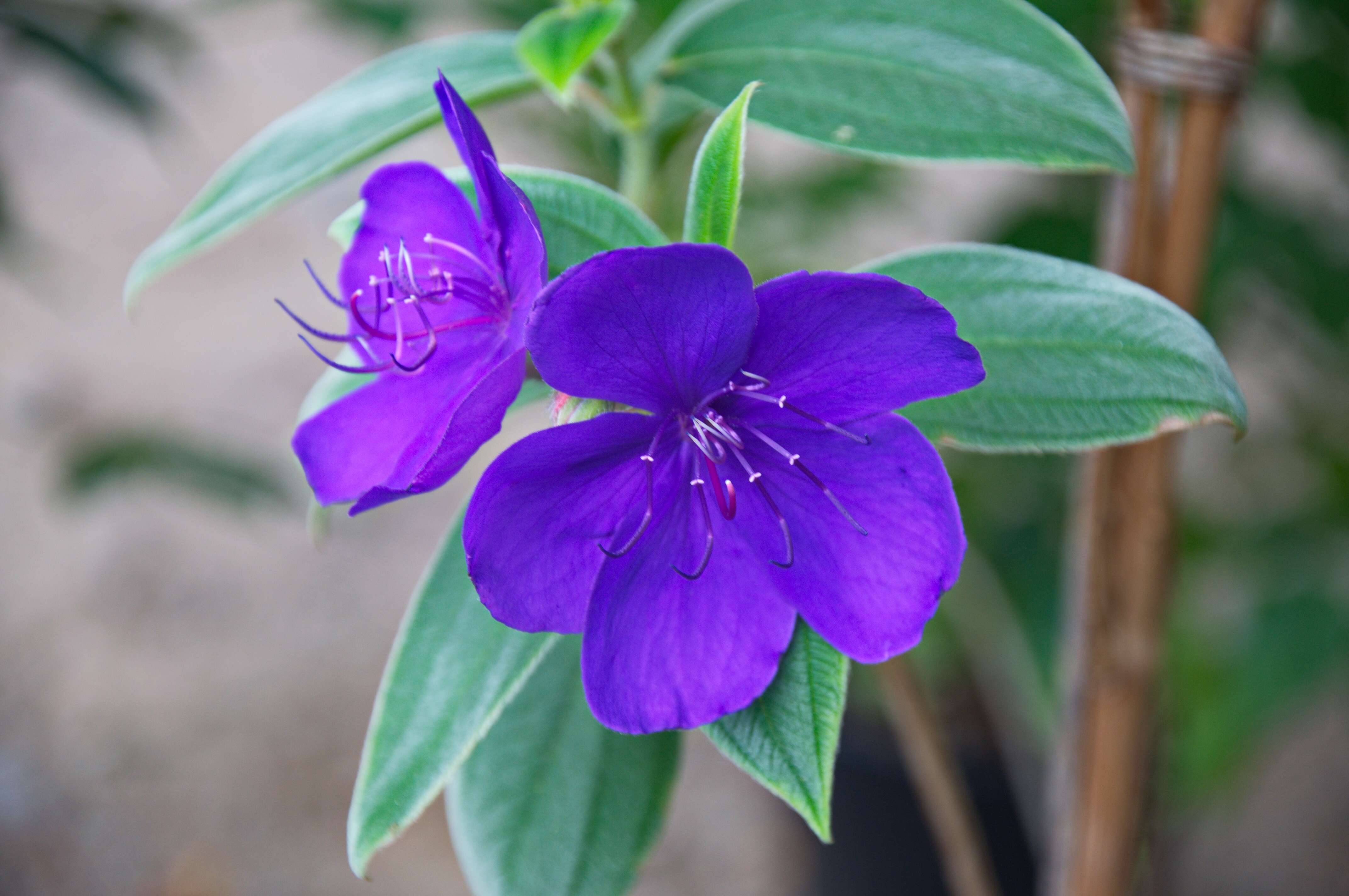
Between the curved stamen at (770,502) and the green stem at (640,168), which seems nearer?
the curved stamen at (770,502)

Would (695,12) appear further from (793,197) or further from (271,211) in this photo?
(793,197)

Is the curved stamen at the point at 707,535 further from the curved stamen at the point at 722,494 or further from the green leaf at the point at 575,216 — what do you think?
the green leaf at the point at 575,216

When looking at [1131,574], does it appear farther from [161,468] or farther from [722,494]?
[161,468]

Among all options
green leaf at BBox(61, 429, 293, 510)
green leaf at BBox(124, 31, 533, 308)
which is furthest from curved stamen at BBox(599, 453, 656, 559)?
green leaf at BBox(61, 429, 293, 510)

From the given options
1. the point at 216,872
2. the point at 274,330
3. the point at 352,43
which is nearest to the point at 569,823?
the point at 352,43

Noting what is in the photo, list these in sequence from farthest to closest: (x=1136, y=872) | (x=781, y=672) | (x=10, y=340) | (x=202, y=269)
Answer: (x=202, y=269)
(x=10, y=340)
(x=1136, y=872)
(x=781, y=672)

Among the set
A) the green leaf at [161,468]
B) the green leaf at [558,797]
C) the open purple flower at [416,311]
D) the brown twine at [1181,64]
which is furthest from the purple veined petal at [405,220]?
the green leaf at [161,468]
